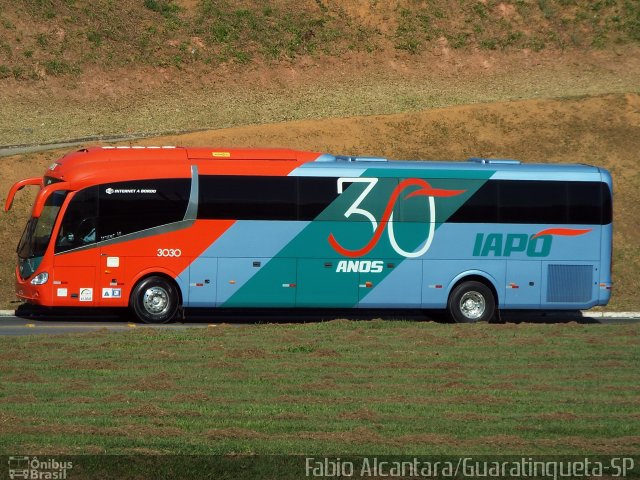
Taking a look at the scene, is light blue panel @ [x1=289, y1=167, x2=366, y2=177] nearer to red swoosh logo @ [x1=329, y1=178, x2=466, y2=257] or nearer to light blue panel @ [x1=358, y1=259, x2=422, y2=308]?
red swoosh logo @ [x1=329, y1=178, x2=466, y2=257]

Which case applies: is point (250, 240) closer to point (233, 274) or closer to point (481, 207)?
point (233, 274)

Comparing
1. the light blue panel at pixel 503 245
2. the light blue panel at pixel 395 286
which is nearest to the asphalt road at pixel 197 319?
the light blue panel at pixel 395 286

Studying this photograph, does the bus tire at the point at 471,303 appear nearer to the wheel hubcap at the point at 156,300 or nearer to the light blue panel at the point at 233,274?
the light blue panel at the point at 233,274

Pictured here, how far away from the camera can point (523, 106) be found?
136ft

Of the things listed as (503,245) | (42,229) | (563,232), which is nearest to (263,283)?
(42,229)

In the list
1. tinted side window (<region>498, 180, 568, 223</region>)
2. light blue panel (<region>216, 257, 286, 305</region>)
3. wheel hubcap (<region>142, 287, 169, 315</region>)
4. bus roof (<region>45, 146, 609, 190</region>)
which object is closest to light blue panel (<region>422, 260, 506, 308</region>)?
tinted side window (<region>498, 180, 568, 223</region>)

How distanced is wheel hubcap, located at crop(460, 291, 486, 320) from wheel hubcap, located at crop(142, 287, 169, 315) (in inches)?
254

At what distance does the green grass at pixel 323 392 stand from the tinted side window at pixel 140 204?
3945mm

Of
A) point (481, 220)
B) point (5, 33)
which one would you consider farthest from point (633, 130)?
point (5, 33)

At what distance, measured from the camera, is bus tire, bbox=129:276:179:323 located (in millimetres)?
23109

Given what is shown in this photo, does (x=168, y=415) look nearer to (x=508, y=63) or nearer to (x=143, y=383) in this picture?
(x=143, y=383)

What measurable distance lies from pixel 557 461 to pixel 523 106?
32.6 m

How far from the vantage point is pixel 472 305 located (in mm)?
24031

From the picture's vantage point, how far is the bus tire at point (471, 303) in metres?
Result: 23.8
